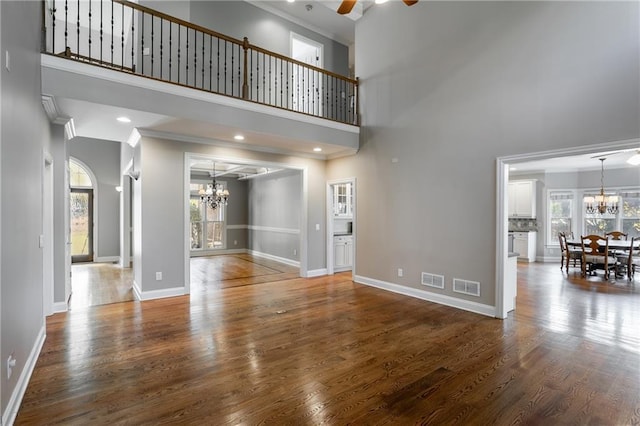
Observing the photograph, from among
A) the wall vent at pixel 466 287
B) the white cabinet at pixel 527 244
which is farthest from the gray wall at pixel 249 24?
the white cabinet at pixel 527 244

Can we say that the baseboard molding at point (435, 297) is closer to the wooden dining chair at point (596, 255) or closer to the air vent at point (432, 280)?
the air vent at point (432, 280)

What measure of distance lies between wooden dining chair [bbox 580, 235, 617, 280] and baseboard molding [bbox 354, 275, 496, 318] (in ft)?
13.7

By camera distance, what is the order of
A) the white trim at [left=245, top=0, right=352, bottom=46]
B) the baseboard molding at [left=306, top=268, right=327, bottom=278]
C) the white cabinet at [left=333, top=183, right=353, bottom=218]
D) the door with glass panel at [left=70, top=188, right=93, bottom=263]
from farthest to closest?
1. the door with glass panel at [left=70, top=188, right=93, bottom=263]
2. the white cabinet at [left=333, top=183, right=353, bottom=218]
3. the baseboard molding at [left=306, top=268, right=327, bottom=278]
4. the white trim at [left=245, top=0, right=352, bottom=46]

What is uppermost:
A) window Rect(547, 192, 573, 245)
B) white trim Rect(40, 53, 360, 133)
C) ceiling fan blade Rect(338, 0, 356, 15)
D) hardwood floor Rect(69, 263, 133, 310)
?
ceiling fan blade Rect(338, 0, 356, 15)

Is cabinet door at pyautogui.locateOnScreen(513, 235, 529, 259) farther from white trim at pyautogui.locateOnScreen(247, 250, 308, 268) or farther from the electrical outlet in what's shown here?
the electrical outlet

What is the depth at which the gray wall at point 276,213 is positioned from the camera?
348 inches

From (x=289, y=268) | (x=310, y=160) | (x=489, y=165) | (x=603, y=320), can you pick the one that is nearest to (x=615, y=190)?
(x=603, y=320)

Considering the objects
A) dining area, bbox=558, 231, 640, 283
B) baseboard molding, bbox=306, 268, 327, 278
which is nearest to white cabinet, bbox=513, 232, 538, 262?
dining area, bbox=558, 231, 640, 283

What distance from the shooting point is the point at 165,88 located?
167 inches

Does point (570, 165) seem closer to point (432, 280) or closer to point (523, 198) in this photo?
point (523, 198)

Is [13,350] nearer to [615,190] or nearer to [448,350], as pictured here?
[448,350]

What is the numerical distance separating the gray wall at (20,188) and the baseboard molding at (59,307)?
4.09 ft

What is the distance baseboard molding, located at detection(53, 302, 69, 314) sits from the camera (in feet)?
14.8

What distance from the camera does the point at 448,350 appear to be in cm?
333
